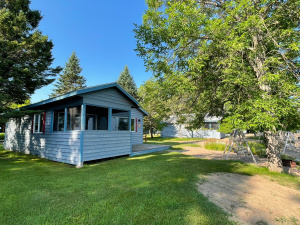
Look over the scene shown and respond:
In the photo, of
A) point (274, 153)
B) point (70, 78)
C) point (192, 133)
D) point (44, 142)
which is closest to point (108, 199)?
point (274, 153)

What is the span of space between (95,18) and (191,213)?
1663 centimetres

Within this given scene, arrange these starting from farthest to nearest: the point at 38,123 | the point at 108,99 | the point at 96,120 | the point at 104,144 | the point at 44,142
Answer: the point at 96,120, the point at 38,123, the point at 44,142, the point at 108,99, the point at 104,144

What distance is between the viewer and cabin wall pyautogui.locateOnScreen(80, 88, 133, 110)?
678cm

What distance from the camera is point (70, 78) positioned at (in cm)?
3416

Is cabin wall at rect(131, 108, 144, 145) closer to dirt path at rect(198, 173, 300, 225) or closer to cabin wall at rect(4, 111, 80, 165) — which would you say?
cabin wall at rect(4, 111, 80, 165)

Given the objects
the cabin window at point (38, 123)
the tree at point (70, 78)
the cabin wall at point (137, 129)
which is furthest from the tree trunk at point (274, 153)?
the tree at point (70, 78)

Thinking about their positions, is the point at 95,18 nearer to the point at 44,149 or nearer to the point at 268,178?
the point at 44,149

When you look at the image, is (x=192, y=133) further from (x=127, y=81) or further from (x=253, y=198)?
(x=253, y=198)

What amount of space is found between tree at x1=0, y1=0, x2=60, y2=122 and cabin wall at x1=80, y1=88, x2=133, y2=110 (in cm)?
695

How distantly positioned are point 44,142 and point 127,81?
89.3 ft

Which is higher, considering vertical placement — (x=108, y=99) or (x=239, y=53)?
(x=239, y=53)

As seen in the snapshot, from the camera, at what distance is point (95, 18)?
14.1m

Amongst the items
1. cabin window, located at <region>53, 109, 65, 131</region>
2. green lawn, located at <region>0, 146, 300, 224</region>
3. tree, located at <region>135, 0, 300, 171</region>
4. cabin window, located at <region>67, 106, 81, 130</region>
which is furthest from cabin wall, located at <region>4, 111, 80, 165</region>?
tree, located at <region>135, 0, 300, 171</region>

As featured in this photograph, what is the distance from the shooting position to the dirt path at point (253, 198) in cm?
263
